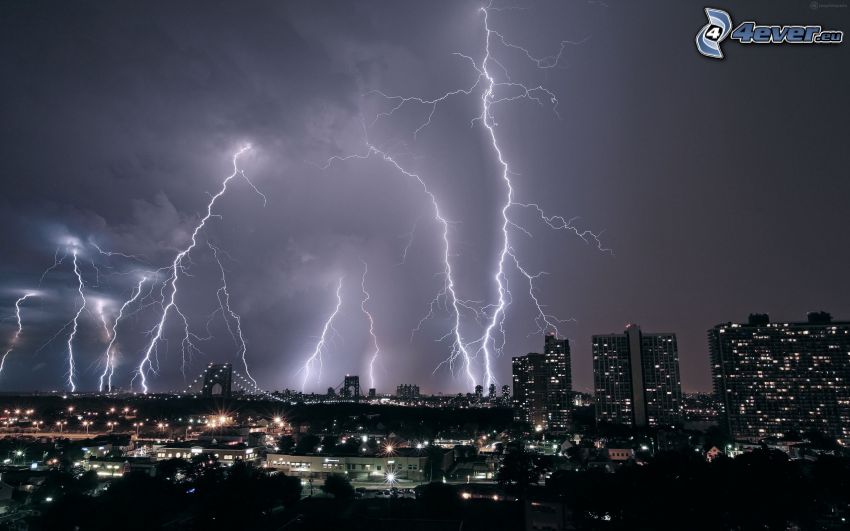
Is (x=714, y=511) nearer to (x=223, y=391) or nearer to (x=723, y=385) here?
(x=723, y=385)

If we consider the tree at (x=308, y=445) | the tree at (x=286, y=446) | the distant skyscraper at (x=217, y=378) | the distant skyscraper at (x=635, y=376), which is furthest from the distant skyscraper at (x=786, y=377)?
the distant skyscraper at (x=217, y=378)

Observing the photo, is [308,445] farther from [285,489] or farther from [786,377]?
[786,377]

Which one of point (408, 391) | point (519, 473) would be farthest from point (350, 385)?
point (519, 473)

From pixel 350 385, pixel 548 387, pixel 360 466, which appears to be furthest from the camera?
pixel 350 385

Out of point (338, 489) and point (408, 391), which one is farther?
point (408, 391)

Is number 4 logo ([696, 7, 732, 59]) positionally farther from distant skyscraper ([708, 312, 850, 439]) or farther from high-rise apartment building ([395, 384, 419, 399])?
high-rise apartment building ([395, 384, 419, 399])

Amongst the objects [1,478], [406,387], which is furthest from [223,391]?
[1,478]

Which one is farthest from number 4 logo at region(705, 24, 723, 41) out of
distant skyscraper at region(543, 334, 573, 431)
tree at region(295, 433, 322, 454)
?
distant skyscraper at region(543, 334, 573, 431)
